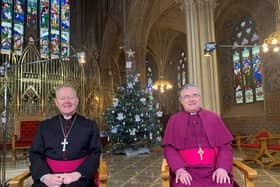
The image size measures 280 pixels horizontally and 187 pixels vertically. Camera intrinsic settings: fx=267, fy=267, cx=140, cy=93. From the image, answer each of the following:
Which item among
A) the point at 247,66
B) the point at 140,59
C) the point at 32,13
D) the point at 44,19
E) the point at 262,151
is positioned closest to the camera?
the point at 262,151

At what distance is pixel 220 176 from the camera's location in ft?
6.82

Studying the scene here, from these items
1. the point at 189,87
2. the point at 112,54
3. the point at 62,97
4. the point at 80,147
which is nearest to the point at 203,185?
the point at 189,87

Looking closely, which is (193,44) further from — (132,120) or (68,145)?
(68,145)

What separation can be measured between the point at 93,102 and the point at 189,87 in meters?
9.04

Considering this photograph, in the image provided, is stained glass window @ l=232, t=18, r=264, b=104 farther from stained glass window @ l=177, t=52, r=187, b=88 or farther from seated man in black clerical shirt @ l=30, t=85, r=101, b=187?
seated man in black clerical shirt @ l=30, t=85, r=101, b=187

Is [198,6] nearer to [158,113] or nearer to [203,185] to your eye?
[158,113]

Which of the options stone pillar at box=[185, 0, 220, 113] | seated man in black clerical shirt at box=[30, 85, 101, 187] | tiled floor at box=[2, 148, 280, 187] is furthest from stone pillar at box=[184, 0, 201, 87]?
seated man in black clerical shirt at box=[30, 85, 101, 187]

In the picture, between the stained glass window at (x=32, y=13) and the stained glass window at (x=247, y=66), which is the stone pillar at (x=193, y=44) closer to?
the stained glass window at (x=247, y=66)

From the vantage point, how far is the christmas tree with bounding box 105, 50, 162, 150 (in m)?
7.61

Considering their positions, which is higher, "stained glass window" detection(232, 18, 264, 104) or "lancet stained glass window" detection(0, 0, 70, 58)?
"lancet stained glass window" detection(0, 0, 70, 58)

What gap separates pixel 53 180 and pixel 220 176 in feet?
4.19

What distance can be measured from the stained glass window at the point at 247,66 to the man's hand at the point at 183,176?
932cm

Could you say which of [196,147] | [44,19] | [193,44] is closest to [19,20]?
[44,19]

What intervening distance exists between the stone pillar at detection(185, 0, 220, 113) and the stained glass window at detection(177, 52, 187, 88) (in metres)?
8.81
